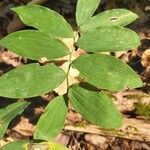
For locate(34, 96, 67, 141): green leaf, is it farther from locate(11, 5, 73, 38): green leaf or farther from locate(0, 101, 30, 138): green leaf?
locate(11, 5, 73, 38): green leaf

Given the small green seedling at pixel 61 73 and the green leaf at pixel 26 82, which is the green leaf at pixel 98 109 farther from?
the green leaf at pixel 26 82

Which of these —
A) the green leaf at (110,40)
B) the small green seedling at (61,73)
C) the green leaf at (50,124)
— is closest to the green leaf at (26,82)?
the small green seedling at (61,73)

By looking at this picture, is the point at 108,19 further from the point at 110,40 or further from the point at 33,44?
the point at 33,44

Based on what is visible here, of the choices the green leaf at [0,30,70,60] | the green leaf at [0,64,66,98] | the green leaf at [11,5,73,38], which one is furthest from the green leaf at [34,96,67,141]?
the green leaf at [11,5,73,38]

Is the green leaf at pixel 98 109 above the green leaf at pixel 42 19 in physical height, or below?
below

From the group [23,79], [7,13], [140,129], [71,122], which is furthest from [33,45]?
[7,13]
